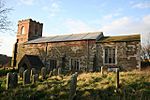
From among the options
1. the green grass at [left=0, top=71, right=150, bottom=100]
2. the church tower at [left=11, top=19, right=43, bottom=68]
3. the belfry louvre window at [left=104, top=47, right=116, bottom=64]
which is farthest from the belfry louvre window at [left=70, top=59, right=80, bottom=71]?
the green grass at [left=0, top=71, right=150, bottom=100]

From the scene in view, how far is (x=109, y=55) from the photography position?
27172 millimetres

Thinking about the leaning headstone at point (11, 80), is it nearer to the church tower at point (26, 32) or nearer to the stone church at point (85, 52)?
the stone church at point (85, 52)

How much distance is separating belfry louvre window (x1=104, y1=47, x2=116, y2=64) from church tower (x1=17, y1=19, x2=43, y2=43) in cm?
1567

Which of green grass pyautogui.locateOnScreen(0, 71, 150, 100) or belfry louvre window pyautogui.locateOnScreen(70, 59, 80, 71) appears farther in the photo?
belfry louvre window pyautogui.locateOnScreen(70, 59, 80, 71)

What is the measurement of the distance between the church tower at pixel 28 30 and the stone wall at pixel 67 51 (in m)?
4.21

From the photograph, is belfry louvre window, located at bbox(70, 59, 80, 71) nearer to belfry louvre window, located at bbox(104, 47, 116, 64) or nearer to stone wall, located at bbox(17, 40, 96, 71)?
stone wall, located at bbox(17, 40, 96, 71)

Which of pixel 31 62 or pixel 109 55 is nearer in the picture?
pixel 109 55

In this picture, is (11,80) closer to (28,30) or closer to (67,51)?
(67,51)

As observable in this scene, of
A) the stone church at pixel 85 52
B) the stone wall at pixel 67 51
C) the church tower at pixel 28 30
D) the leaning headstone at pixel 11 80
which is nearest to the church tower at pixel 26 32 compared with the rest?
the church tower at pixel 28 30

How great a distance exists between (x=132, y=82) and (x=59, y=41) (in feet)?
59.6

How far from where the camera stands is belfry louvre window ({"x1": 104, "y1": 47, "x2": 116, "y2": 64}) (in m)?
27.0

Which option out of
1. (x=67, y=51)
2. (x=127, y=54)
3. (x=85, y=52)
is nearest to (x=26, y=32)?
(x=67, y=51)

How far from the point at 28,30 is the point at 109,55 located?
16994mm

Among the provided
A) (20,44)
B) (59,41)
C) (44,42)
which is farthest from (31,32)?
(59,41)
